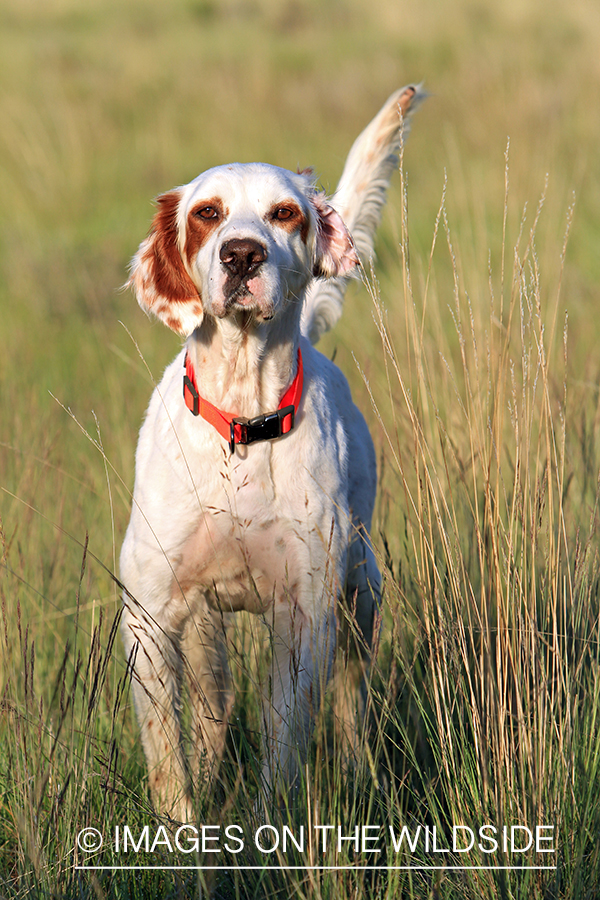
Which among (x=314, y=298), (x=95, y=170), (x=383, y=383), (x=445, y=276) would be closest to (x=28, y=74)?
(x=95, y=170)

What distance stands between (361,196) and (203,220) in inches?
40.7

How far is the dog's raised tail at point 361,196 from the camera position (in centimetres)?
306

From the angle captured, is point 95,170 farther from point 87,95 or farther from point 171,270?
point 171,270

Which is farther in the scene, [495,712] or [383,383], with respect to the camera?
[383,383]

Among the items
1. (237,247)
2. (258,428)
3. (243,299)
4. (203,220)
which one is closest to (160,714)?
(258,428)

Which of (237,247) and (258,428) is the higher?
(237,247)

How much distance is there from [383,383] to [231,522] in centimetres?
221

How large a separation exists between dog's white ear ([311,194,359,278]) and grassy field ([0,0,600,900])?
34 cm

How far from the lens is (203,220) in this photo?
2.28m

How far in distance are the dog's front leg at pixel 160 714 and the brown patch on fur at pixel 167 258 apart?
794 mm

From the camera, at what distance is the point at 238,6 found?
2141cm

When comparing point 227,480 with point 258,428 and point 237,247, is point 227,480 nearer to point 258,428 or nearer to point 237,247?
point 258,428

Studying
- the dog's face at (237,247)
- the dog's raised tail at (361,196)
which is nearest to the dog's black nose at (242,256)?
the dog's face at (237,247)

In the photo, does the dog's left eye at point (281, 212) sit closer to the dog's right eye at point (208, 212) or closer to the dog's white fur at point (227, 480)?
the dog's white fur at point (227, 480)
